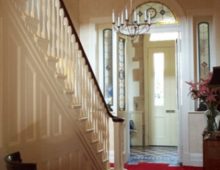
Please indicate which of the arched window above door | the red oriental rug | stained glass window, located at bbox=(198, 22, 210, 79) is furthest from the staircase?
the arched window above door

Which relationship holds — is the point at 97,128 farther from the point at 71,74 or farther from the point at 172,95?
the point at 172,95

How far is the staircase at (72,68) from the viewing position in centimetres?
347

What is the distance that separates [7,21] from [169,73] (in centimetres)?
653

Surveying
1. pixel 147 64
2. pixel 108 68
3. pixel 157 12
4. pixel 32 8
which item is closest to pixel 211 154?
pixel 32 8

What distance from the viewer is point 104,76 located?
7199mm

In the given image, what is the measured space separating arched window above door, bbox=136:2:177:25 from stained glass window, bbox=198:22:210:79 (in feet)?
2.09

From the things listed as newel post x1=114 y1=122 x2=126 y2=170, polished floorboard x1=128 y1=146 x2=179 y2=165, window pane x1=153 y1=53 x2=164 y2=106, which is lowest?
polished floorboard x1=128 y1=146 x2=179 y2=165

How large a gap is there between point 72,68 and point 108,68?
2.88 metres

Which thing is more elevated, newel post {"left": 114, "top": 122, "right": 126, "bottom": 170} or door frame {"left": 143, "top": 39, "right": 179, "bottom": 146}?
door frame {"left": 143, "top": 39, "right": 179, "bottom": 146}

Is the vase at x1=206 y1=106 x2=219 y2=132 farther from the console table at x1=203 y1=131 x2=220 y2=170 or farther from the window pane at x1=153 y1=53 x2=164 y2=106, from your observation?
the window pane at x1=153 y1=53 x2=164 y2=106

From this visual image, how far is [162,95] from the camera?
9.18 metres

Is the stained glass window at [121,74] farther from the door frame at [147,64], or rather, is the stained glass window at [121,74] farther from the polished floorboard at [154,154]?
the door frame at [147,64]

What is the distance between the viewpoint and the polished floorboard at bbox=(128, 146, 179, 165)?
7.08m

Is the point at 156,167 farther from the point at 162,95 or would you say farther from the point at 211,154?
the point at 162,95
